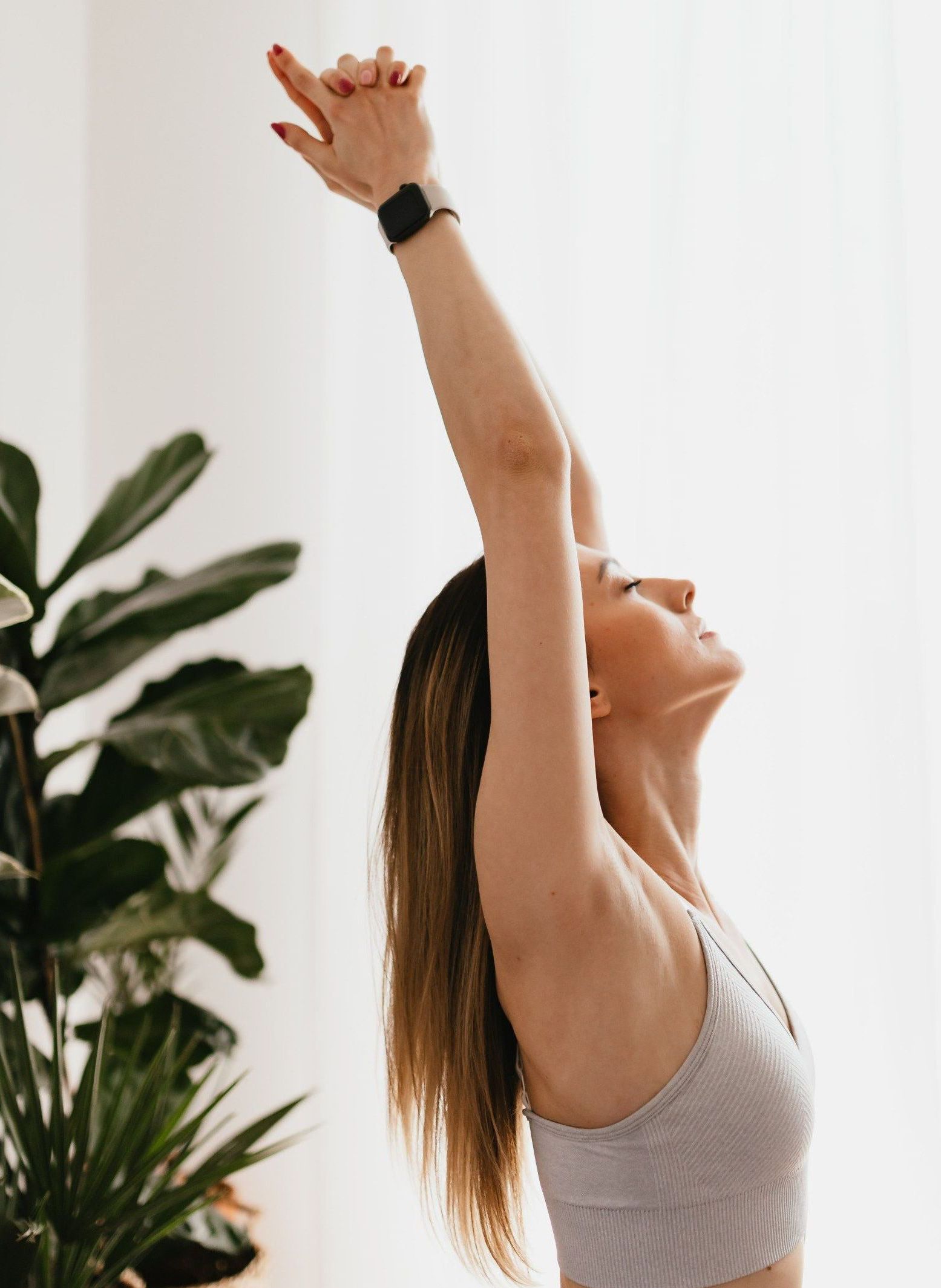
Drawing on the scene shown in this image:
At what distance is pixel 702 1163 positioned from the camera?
0.88 meters

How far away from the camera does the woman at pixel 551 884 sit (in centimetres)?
81

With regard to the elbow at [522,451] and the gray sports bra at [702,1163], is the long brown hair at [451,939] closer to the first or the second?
the gray sports bra at [702,1163]

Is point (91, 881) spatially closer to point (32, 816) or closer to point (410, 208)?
point (32, 816)

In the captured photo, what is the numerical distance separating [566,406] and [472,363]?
3.07 ft

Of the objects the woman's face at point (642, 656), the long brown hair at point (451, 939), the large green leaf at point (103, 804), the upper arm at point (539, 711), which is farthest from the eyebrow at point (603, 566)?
the large green leaf at point (103, 804)

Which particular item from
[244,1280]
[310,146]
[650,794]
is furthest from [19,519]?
[244,1280]

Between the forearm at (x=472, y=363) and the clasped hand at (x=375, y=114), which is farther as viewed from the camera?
the clasped hand at (x=375, y=114)

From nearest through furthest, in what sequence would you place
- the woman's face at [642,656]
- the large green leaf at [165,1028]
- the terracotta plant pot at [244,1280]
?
the woman's face at [642,656] → the large green leaf at [165,1028] → the terracotta plant pot at [244,1280]

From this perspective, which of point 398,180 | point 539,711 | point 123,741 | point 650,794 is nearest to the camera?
point 539,711

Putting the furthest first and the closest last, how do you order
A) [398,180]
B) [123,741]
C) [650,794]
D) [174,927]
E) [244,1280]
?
[244,1280] → [174,927] → [123,741] → [650,794] → [398,180]

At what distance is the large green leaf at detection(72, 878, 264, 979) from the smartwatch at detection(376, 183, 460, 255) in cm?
78

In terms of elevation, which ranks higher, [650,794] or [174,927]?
[650,794]

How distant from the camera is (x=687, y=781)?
110 cm

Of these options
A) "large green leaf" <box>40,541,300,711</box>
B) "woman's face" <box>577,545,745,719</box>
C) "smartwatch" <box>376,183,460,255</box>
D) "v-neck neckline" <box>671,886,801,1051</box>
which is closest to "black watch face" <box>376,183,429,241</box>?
"smartwatch" <box>376,183,460,255</box>
